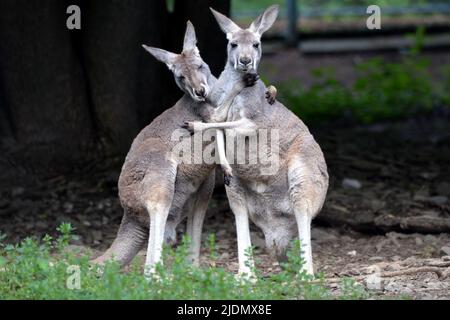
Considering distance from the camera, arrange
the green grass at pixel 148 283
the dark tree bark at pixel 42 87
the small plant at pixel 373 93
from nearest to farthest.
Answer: the green grass at pixel 148 283 → the dark tree bark at pixel 42 87 → the small plant at pixel 373 93

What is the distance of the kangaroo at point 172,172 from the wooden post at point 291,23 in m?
6.45

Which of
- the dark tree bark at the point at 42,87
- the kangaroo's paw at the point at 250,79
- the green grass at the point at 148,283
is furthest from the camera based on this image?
the dark tree bark at the point at 42,87

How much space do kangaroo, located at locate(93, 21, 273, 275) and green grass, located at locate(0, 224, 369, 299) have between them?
74 centimetres

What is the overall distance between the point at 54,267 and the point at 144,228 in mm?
1080

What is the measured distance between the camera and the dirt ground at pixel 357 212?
279 inches

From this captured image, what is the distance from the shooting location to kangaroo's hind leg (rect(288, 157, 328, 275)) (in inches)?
247

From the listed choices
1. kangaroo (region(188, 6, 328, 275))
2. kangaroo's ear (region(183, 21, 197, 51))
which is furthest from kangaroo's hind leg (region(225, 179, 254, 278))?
kangaroo's ear (region(183, 21, 197, 51))

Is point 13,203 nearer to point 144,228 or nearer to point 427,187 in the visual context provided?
point 144,228

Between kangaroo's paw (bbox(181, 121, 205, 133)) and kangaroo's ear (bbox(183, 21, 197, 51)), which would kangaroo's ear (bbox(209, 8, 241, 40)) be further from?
kangaroo's paw (bbox(181, 121, 205, 133))

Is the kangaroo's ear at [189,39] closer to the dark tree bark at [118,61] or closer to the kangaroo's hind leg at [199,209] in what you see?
the kangaroo's hind leg at [199,209]

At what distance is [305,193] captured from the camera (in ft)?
21.0

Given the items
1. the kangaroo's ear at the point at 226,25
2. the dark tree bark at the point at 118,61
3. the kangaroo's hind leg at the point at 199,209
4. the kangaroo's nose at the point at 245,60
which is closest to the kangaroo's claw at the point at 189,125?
the kangaroo's hind leg at the point at 199,209

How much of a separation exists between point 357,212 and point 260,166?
7.15 ft
